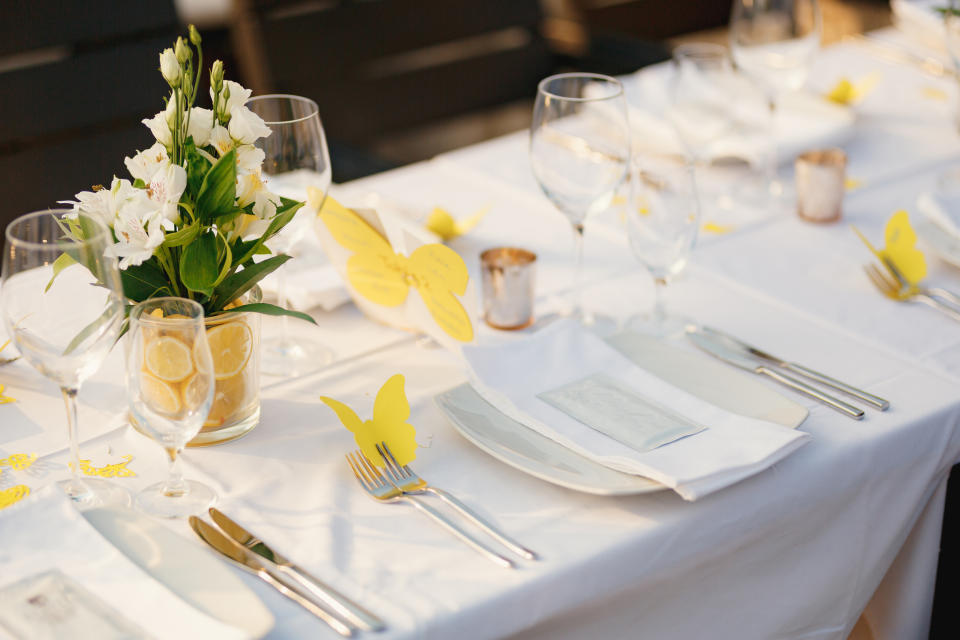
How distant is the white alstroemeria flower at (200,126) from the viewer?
2.91 ft

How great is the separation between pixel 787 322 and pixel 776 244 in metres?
0.25

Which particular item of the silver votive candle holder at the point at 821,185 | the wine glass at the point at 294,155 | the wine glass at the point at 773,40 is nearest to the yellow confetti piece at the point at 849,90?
the wine glass at the point at 773,40

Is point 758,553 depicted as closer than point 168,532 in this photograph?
No

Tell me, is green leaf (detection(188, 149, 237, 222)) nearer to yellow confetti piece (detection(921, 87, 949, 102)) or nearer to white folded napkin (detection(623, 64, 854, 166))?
white folded napkin (detection(623, 64, 854, 166))

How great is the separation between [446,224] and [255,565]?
715mm

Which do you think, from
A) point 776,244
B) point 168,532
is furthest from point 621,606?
point 776,244

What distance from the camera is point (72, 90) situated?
218cm

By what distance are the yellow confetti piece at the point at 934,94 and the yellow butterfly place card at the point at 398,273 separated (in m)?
1.30

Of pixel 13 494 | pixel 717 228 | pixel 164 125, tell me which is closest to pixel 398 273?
pixel 164 125

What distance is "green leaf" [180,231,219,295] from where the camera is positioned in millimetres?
898

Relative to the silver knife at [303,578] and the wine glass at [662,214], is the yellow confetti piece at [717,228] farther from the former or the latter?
the silver knife at [303,578]

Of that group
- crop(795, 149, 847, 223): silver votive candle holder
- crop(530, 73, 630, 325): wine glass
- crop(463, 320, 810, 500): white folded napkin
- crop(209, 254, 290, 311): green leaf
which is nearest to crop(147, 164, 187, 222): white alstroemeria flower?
crop(209, 254, 290, 311): green leaf

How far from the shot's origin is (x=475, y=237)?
1.48 metres

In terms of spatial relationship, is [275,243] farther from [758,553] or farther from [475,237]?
[758,553]
